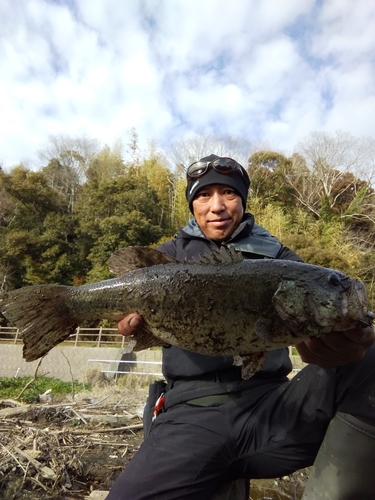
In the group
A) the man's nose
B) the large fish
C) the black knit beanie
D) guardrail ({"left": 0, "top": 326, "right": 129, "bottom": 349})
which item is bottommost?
guardrail ({"left": 0, "top": 326, "right": 129, "bottom": 349})

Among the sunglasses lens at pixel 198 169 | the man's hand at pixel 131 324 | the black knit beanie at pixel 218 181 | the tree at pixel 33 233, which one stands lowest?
the tree at pixel 33 233

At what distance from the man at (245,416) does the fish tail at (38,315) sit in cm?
52

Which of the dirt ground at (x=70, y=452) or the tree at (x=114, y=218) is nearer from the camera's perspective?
the dirt ground at (x=70, y=452)

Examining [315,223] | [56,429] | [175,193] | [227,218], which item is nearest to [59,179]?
[175,193]

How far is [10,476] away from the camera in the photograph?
539cm

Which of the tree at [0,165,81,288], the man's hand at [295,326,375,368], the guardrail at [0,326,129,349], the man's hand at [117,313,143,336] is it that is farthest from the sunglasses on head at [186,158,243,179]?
the tree at [0,165,81,288]

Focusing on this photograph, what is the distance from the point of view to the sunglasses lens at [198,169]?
4469mm

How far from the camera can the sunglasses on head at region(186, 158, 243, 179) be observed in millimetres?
4404

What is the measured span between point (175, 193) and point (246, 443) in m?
34.4

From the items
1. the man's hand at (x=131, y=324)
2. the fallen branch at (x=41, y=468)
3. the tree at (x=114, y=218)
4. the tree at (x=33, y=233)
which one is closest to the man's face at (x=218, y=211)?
the man's hand at (x=131, y=324)

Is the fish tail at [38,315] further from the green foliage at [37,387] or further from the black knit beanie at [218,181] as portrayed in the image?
the green foliage at [37,387]

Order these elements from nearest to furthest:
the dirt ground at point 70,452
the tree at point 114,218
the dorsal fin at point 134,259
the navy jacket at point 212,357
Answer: the dorsal fin at point 134,259 < the navy jacket at point 212,357 < the dirt ground at point 70,452 < the tree at point 114,218

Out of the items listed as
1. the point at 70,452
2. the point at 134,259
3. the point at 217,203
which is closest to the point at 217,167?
the point at 217,203

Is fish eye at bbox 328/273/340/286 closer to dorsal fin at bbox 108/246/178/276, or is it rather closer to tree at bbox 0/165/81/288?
dorsal fin at bbox 108/246/178/276
